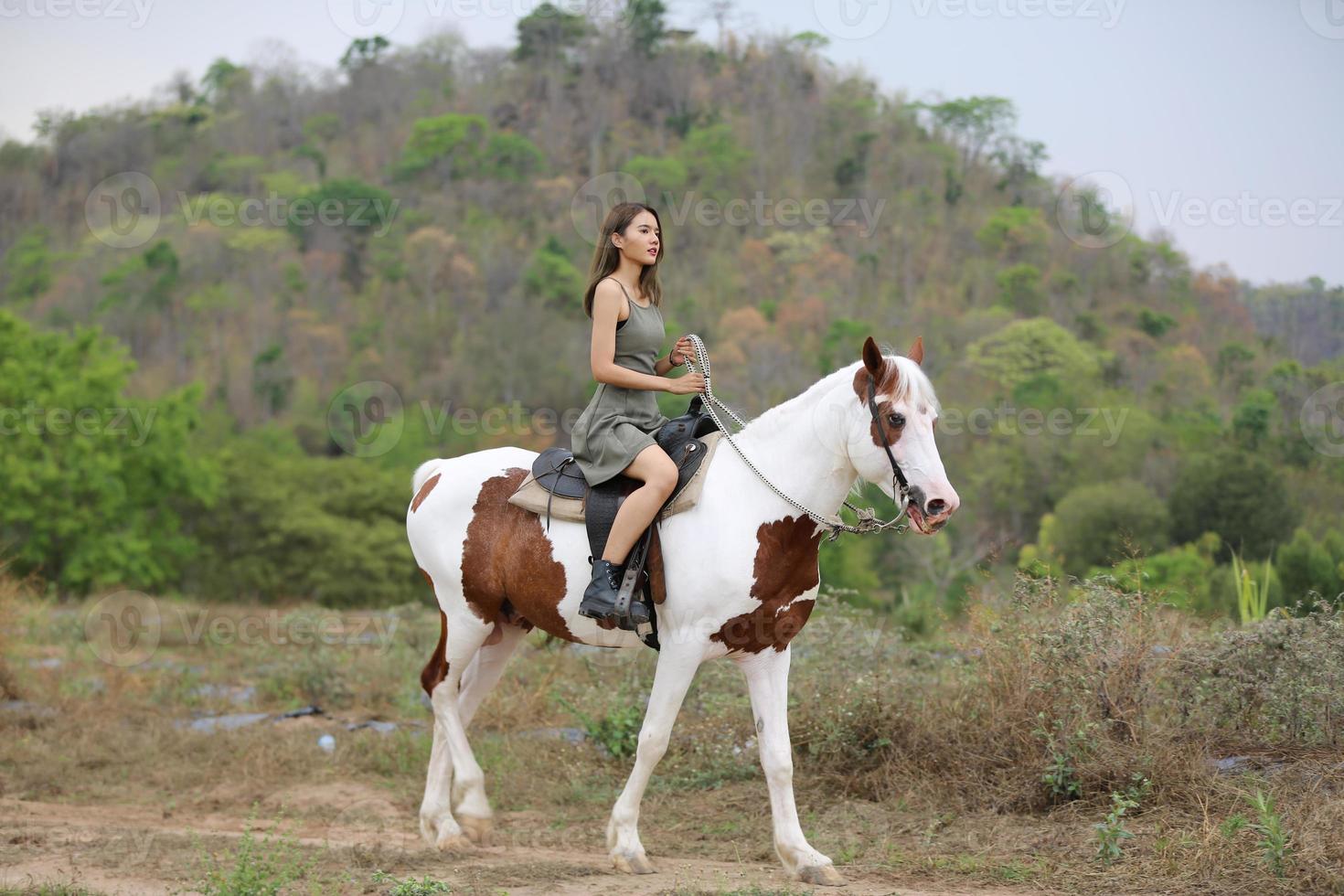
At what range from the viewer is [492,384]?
6081 centimetres

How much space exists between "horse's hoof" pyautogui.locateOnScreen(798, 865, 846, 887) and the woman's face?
123 inches

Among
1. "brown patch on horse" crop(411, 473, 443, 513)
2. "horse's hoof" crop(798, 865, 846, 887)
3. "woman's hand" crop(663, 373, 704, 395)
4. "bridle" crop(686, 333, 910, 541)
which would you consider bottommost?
"horse's hoof" crop(798, 865, 846, 887)

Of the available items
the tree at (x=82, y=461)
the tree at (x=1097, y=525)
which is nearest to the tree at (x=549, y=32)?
the tree at (x=82, y=461)

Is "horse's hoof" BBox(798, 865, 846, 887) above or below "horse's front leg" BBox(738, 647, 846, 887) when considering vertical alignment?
below

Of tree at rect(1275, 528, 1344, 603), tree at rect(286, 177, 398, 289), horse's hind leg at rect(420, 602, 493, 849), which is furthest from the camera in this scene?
tree at rect(286, 177, 398, 289)

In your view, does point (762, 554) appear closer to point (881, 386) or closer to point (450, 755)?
point (881, 386)

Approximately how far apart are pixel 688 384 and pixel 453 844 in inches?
115

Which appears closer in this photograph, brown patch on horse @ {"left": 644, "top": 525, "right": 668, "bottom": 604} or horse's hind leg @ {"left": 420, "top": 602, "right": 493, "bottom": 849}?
brown patch on horse @ {"left": 644, "top": 525, "right": 668, "bottom": 604}

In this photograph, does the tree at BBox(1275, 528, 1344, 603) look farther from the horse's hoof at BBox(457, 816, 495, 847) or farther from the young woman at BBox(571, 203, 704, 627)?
the horse's hoof at BBox(457, 816, 495, 847)

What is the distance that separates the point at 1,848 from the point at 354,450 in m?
45.6

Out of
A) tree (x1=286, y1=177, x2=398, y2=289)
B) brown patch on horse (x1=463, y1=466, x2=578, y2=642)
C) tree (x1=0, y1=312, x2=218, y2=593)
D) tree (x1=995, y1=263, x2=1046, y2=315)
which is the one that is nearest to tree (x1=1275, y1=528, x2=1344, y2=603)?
brown patch on horse (x1=463, y1=466, x2=578, y2=642)

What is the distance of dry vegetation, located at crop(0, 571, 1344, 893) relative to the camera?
5.74m

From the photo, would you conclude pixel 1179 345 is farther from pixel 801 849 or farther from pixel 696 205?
pixel 801 849

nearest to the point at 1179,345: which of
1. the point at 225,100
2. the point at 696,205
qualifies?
the point at 696,205
